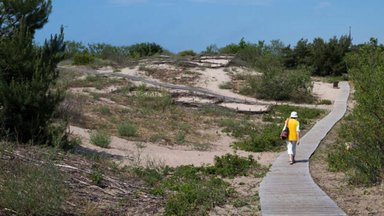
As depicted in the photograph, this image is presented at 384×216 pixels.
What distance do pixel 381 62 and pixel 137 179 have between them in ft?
19.0

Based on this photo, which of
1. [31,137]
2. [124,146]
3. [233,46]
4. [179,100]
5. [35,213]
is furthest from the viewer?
[233,46]

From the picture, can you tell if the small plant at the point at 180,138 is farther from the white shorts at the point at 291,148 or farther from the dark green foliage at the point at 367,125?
the dark green foliage at the point at 367,125

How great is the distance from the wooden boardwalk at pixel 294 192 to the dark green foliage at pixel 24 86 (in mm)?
5747

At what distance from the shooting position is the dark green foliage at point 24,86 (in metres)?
13.8

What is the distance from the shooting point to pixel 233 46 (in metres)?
68.8

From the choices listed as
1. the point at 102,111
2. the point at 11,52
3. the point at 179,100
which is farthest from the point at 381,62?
the point at 179,100

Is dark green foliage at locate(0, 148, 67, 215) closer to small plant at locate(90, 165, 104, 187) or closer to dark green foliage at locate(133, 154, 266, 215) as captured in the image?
small plant at locate(90, 165, 104, 187)

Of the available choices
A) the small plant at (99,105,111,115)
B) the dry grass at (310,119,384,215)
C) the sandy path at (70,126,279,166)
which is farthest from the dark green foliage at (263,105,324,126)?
the dry grass at (310,119,384,215)

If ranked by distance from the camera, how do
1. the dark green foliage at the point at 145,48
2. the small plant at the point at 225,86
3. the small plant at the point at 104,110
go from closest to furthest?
the small plant at the point at 104,110 < the small plant at the point at 225,86 < the dark green foliage at the point at 145,48

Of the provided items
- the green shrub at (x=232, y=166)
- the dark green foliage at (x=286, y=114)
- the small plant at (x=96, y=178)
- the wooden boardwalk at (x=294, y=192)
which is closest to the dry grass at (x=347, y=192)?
the wooden boardwalk at (x=294, y=192)

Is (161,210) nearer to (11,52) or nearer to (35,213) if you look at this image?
(35,213)

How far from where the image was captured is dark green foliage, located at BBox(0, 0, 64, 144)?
13.8 metres

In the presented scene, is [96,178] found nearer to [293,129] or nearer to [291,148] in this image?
[291,148]

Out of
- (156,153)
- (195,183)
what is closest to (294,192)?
(195,183)
